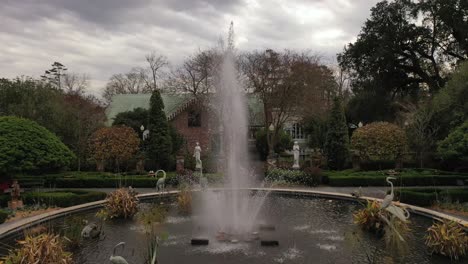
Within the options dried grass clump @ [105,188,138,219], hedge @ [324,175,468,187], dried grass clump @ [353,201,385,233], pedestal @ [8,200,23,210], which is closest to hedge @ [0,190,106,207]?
pedestal @ [8,200,23,210]

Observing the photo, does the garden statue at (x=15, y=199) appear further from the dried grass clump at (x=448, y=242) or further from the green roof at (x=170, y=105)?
the green roof at (x=170, y=105)

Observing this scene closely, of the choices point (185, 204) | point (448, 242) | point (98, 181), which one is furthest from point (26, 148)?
point (448, 242)

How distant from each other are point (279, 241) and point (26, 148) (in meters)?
11.0

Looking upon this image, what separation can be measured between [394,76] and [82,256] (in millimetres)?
32920

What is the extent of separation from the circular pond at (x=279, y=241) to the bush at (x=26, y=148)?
362 centimetres

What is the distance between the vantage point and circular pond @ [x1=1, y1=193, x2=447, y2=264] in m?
8.45

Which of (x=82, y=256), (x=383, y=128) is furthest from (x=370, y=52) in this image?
(x=82, y=256)

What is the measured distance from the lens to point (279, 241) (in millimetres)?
9734

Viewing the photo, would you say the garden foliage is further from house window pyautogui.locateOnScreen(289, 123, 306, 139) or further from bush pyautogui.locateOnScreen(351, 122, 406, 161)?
house window pyautogui.locateOnScreen(289, 123, 306, 139)

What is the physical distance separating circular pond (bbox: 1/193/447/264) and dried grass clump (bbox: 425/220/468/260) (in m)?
0.22

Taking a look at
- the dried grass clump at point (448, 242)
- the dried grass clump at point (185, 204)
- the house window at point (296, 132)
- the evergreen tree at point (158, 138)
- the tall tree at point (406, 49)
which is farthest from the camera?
the house window at point (296, 132)

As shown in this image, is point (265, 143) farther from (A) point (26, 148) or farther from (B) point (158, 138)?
(A) point (26, 148)

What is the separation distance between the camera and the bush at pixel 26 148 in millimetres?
14508

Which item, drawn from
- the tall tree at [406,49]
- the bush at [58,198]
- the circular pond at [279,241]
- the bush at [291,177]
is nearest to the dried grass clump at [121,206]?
the circular pond at [279,241]
